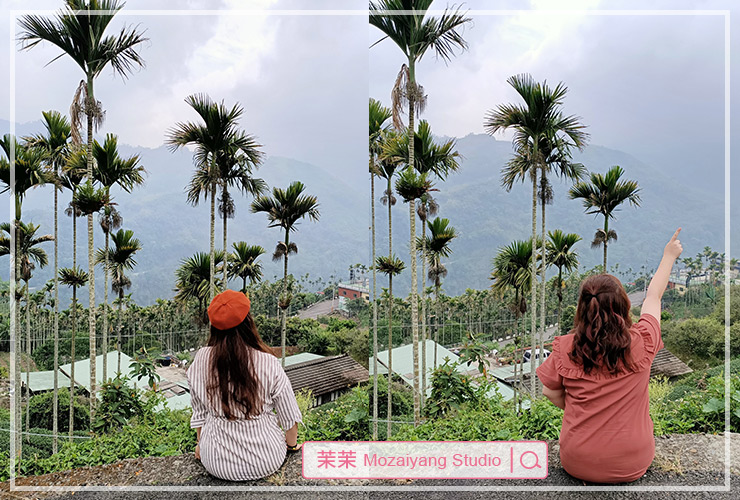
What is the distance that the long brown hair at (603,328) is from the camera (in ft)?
5.56

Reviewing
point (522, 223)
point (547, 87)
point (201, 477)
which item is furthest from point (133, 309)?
point (547, 87)

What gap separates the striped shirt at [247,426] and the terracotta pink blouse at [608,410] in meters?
1.08

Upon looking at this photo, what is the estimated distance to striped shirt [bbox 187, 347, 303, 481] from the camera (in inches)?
75.0

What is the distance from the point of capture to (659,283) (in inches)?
75.7

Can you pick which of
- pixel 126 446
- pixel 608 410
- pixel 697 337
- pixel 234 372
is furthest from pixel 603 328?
pixel 126 446

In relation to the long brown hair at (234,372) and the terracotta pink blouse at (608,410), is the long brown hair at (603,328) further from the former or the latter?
the long brown hair at (234,372)

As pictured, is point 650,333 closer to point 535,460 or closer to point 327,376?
point 535,460

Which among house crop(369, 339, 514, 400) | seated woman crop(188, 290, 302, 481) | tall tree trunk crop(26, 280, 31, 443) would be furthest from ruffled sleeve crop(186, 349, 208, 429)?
tall tree trunk crop(26, 280, 31, 443)

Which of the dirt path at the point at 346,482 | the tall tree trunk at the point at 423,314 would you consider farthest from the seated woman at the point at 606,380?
the tall tree trunk at the point at 423,314

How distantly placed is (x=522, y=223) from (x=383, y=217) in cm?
99

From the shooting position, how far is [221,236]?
3.22m

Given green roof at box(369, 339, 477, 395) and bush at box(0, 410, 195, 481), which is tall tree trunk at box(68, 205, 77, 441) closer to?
bush at box(0, 410, 195, 481)

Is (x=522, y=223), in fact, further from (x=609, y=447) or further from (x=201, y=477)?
(x=201, y=477)

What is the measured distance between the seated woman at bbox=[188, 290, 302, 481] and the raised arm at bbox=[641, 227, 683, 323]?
4.89 feet
